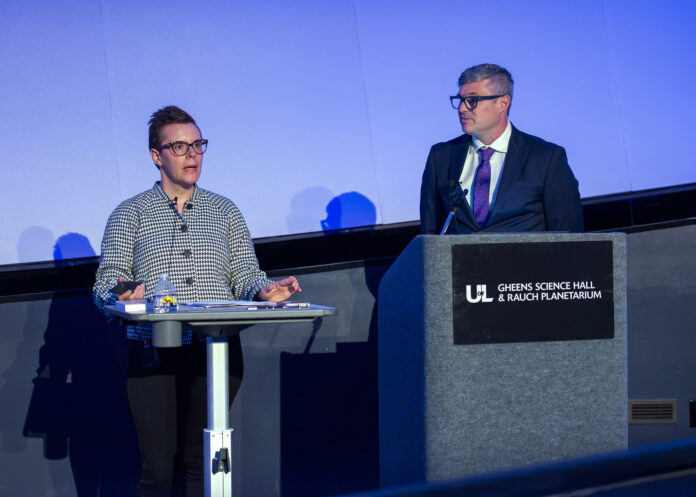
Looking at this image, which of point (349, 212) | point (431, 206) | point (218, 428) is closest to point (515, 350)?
point (218, 428)

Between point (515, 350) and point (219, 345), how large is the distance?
779 millimetres

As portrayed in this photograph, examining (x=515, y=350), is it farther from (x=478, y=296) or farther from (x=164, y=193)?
(x=164, y=193)

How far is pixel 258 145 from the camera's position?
12.5ft

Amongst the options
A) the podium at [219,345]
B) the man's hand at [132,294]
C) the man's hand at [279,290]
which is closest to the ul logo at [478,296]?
the podium at [219,345]

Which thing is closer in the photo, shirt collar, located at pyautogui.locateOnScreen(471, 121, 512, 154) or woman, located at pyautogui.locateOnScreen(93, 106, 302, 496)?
woman, located at pyautogui.locateOnScreen(93, 106, 302, 496)

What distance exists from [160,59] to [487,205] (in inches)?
76.6

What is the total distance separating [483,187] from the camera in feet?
8.52

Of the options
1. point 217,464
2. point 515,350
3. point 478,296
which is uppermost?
point 478,296

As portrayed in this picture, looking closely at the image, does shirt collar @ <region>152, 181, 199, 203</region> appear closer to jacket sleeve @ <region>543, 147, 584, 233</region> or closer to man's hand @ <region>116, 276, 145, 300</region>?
man's hand @ <region>116, 276, 145, 300</region>

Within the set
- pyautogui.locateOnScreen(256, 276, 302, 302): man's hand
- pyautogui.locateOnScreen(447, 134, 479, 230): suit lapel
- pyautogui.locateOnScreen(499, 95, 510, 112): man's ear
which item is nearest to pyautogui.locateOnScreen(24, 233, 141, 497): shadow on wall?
pyautogui.locateOnScreen(256, 276, 302, 302): man's hand

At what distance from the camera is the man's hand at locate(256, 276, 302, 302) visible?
2.20 meters

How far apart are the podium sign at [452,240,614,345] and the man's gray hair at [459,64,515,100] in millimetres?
933

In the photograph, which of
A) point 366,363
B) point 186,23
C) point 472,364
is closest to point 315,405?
point 366,363

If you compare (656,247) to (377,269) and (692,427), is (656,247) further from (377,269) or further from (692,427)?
(377,269)
